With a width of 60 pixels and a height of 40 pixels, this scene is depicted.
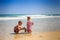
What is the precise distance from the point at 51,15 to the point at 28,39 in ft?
13.5

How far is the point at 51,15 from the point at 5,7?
5.36 ft

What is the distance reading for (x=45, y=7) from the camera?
19.4 ft

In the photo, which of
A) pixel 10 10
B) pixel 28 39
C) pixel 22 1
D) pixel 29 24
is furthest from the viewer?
pixel 10 10

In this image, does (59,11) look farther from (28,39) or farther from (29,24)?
(28,39)

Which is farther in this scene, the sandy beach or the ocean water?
the ocean water

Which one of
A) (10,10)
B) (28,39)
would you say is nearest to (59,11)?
(10,10)

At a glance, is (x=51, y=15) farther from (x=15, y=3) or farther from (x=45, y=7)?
(x=15, y=3)

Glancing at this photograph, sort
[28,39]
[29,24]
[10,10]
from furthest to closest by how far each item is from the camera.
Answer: [10,10] < [29,24] < [28,39]

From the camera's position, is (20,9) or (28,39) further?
(20,9)

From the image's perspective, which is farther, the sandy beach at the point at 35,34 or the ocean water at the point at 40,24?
the ocean water at the point at 40,24

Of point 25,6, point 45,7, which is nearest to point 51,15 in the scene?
point 45,7

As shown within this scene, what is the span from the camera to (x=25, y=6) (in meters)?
5.85

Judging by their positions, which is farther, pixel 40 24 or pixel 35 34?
pixel 40 24

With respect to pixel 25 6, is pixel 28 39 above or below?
below
